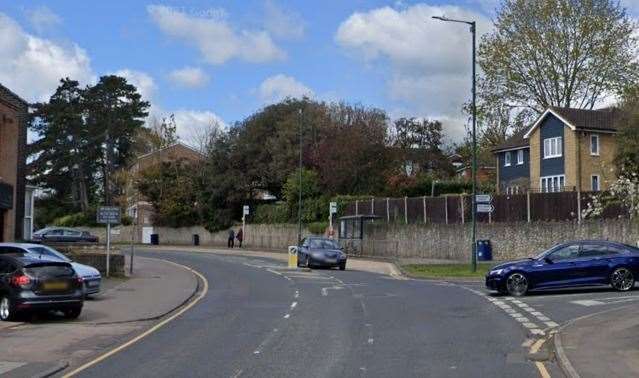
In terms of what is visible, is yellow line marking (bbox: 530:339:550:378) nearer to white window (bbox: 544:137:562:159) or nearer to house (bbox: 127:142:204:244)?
white window (bbox: 544:137:562:159)

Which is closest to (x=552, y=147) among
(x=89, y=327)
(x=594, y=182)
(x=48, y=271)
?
(x=594, y=182)

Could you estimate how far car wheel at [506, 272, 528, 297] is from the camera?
2336 cm

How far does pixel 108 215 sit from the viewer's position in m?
31.8

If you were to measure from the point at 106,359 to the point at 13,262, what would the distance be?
6612mm

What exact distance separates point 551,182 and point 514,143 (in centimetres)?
741

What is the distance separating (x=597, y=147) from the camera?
5506cm

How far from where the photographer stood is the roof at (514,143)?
2453 inches

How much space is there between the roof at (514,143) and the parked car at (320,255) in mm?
27158

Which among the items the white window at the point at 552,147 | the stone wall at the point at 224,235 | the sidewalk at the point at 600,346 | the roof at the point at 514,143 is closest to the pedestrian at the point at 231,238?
the stone wall at the point at 224,235

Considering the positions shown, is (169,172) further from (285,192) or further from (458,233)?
(458,233)

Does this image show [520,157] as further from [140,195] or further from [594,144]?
[140,195]

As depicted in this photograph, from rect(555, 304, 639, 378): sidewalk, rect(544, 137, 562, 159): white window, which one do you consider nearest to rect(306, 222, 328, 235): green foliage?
rect(544, 137, 562, 159): white window

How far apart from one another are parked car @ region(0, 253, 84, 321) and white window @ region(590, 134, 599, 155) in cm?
4332

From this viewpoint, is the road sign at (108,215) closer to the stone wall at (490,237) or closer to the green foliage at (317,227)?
the stone wall at (490,237)
